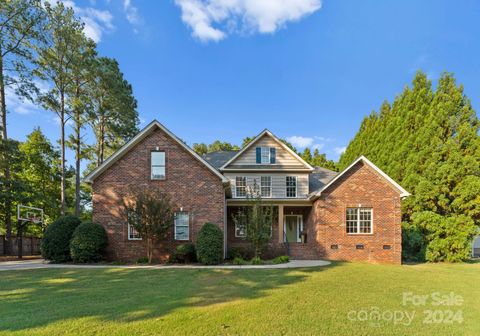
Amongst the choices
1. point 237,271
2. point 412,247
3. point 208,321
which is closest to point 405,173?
point 412,247

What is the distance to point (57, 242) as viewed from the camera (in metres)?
14.1

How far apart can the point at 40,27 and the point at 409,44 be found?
83.5 ft

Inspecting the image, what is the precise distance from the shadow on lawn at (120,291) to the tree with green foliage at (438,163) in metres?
11.4

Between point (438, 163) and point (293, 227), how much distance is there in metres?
11.2

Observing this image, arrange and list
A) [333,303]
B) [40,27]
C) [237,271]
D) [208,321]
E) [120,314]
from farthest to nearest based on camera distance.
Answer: [40,27] → [237,271] → [333,303] → [120,314] → [208,321]

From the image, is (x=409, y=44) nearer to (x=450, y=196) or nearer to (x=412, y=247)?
(x=450, y=196)

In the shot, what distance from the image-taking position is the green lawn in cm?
535

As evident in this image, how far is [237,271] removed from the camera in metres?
11.5

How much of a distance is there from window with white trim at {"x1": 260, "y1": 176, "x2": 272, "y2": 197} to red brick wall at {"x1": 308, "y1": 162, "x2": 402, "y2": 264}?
12.1 ft

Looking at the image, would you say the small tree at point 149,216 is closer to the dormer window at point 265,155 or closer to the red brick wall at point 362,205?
the dormer window at point 265,155

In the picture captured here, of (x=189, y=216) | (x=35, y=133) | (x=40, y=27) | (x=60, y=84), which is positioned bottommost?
(x=189, y=216)

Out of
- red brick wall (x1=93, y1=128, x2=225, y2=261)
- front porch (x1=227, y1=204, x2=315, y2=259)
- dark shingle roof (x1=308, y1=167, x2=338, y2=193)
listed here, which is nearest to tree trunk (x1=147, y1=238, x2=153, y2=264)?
red brick wall (x1=93, y1=128, x2=225, y2=261)

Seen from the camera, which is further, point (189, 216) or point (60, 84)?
point (60, 84)

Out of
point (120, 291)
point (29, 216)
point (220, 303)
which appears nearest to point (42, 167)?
point (29, 216)
